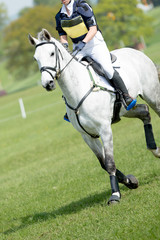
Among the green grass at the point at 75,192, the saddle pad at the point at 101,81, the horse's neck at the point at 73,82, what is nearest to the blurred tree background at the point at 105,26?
the green grass at the point at 75,192

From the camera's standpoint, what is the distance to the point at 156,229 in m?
5.72

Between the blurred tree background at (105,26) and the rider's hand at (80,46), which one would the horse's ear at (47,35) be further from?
the blurred tree background at (105,26)

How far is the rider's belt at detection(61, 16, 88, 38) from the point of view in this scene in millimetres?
7845

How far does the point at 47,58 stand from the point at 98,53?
1.40 meters

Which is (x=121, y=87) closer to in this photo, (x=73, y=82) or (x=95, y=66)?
(x=95, y=66)

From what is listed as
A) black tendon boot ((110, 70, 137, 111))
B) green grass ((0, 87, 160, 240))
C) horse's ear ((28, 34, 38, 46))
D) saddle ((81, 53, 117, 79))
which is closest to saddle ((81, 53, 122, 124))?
saddle ((81, 53, 117, 79))

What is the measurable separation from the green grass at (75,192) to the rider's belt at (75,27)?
3136 millimetres

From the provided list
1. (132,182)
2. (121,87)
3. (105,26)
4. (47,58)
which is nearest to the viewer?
(47,58)

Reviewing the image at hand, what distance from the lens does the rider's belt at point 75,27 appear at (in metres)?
7.84

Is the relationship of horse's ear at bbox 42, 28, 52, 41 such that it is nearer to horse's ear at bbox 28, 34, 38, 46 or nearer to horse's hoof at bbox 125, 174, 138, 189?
horse's ear at bbox 28, 34, 38, 46

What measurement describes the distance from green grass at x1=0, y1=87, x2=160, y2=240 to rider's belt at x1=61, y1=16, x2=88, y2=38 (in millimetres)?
3136

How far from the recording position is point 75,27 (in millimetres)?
7957

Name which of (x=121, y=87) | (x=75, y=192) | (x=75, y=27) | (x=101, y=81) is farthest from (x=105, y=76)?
(x=75, y=192)

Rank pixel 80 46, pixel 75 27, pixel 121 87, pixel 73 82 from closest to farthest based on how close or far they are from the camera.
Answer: pixel 73 82
pixel 80 46
pixel 75 27
pixel 121 87
